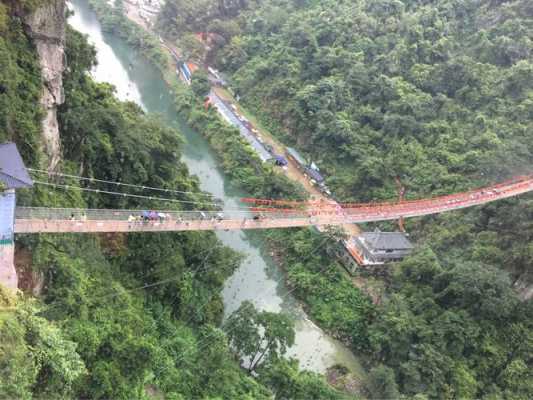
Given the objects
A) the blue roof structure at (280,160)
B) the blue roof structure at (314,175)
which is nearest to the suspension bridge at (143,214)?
the blue roof structure at (314,175)

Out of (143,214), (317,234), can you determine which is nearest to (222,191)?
(317,234)

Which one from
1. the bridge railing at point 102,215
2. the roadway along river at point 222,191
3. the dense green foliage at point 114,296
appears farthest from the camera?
the roadway along river at point 222,191

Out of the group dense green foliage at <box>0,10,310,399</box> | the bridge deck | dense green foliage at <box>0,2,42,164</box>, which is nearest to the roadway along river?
dense green foliage at <box>0,10,310,399</box>

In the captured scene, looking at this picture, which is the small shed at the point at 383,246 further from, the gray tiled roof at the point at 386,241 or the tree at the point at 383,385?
the tree at the point at 383,385

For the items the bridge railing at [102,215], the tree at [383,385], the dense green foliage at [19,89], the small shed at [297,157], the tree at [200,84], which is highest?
the dense green foliage at [19,89]

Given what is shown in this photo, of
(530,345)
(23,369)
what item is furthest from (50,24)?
(530,345)

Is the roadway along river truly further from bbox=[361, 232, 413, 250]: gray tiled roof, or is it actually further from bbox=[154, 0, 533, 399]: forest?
bbox=[361, 232, 413, 250]: gray tiled roof
